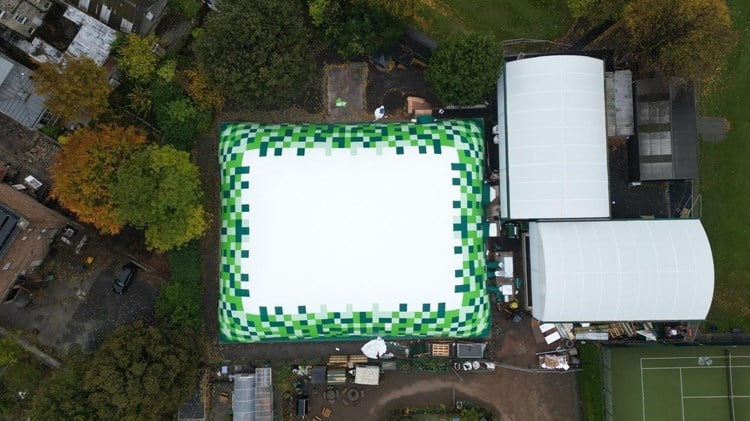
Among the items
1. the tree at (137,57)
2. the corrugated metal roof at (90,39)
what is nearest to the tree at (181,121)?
the tree at (137,57)

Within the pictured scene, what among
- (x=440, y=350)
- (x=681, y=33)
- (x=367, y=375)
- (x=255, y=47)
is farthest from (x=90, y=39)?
(x=681, y=33)

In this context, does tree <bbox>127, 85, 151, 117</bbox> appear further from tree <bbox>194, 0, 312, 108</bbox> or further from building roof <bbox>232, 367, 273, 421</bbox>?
building roof <bbox>232, 367, 273, 421</bbox>

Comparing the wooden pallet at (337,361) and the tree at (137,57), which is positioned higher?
the tree at (137,57)

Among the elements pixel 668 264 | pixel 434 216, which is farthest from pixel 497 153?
pixel 668 264

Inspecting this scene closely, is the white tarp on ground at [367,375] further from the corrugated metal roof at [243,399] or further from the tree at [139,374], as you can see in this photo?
the tree at [139,374]

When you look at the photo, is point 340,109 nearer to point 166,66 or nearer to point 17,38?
point 166,66

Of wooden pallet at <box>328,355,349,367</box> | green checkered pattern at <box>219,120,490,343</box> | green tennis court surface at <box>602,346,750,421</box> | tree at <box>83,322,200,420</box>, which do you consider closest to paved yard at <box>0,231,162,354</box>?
tree at <box>83,322,200,420</box>

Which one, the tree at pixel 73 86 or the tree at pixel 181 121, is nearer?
the tree at pixel 73 86

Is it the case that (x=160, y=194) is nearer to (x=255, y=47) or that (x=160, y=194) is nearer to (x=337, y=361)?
(x=255, y=47)
